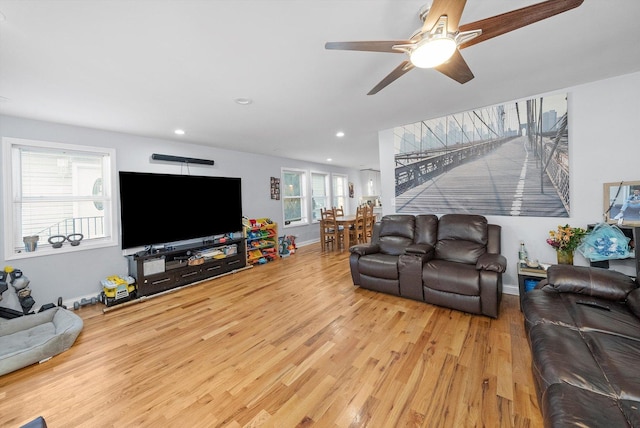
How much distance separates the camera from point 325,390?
1.64 m

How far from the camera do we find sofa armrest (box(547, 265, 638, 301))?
5.70ft

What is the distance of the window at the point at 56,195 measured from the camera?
2842 millimetres

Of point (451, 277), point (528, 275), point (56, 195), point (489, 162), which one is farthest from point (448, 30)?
point (56, 195)

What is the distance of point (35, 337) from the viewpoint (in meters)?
2.29

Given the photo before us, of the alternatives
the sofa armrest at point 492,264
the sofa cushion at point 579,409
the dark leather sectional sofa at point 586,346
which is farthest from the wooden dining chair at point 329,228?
the sofa cushion at point 579,409

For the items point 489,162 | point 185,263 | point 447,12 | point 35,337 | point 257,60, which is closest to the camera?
point 447,12

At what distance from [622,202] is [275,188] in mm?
5465

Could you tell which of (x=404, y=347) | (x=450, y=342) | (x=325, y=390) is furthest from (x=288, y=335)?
(x=450, y=342)

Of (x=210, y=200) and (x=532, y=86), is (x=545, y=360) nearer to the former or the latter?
(x=532, y=86)

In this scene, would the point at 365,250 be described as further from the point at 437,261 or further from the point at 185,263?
the point at 185,263

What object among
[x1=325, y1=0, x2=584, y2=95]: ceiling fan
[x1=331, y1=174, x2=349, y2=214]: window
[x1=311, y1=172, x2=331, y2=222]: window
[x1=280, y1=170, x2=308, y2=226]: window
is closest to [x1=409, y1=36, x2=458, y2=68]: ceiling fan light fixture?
[x1=325, y1=0, x2=584, y2=95]: ceiling fan

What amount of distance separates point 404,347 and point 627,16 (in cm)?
279

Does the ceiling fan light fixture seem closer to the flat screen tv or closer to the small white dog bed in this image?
the small white dog bed

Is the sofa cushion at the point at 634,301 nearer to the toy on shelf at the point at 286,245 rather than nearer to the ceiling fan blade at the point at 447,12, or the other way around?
the ceiling fan blade at the point at 447,12
